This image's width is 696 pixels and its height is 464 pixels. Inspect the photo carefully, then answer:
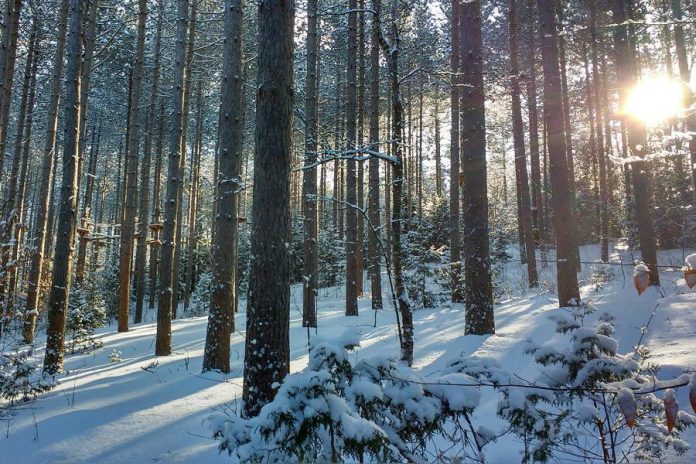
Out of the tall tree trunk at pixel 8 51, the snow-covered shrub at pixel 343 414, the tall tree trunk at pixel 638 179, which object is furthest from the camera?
the tall tree trunk at pixel 638 179

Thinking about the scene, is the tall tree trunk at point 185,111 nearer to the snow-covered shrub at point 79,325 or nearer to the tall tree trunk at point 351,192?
the snow-covered shrub at point 79,325

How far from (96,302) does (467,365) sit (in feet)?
48.8

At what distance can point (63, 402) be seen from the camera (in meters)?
5.24

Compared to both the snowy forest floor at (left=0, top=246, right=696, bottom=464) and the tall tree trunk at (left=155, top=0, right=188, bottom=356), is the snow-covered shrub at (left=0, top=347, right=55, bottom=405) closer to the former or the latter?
the snowy forest floor at (left=0, top=246, right=696, bottom=464)

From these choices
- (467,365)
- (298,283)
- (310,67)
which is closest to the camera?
(467,365)

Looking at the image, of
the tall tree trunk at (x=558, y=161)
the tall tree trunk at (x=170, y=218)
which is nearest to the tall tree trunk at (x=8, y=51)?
the tall tree trunk at (x=170, y=218)

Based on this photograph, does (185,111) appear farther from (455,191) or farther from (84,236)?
(455,191)

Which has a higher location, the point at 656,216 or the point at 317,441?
the point at 656,216

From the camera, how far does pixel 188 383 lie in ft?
19.0

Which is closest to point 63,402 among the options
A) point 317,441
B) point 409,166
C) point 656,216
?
point 317,441

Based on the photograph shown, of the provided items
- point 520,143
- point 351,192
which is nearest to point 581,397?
point 351,192

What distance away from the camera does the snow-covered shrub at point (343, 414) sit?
1.96 m

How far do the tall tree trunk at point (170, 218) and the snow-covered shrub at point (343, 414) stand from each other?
20.5 ft

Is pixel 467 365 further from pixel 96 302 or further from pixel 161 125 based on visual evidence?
pixel 161 125
